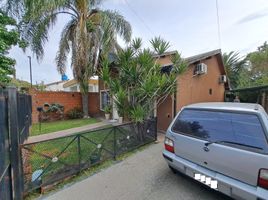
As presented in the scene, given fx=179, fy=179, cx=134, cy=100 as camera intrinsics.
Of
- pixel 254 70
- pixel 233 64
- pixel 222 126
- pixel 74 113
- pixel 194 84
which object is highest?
pixel 233 64

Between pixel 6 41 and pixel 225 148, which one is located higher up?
pixel 6 41

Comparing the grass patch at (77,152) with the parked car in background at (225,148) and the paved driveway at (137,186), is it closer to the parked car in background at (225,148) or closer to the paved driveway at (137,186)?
the paved driveway at (137,186)

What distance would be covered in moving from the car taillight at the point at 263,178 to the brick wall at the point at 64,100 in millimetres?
11934

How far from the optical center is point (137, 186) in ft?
11.6

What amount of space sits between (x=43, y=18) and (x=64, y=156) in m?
9.18

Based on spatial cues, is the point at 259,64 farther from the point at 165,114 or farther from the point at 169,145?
the point at 169,145

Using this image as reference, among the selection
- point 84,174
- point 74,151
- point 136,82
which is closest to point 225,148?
point 84,174

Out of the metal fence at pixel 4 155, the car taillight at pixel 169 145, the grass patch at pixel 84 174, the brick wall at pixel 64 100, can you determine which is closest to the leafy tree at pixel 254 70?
the brick wall at pixel 64 100

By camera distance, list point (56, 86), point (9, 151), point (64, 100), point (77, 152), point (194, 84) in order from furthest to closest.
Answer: point (56, 86) < point (64, 100) < point (194, 84) < point (77, 152) < point (9, 151)

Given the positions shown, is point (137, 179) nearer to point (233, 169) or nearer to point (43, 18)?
point (233, 169)

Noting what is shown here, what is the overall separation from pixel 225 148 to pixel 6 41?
35.6 ft

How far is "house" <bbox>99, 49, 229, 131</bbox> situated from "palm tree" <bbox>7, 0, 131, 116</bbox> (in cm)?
196

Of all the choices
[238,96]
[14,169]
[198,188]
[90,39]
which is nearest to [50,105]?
[90,39]

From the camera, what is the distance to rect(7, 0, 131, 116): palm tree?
10477 millimetres
